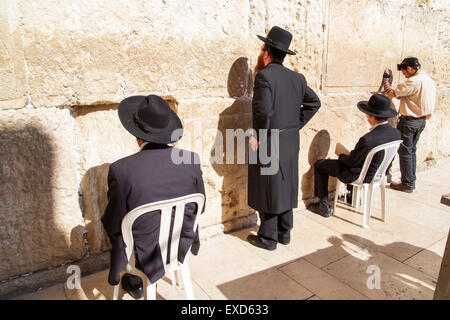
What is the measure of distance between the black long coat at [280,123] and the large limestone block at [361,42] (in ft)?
3.75

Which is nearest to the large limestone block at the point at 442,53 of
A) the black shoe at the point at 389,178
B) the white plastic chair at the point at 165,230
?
the black shoe at the point at 389,178

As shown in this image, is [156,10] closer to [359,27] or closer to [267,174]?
[267,174]

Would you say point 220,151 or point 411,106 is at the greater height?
point 411,106

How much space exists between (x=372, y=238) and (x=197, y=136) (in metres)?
2.01

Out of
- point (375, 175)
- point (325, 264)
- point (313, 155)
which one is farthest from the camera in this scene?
point (313, 155)

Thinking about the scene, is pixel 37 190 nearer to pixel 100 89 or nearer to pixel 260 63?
pixel 100 89

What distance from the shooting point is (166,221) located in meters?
1.80

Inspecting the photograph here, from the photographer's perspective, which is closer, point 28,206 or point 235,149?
point 28,206

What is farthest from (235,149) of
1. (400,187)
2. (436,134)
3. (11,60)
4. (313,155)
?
(436,134)

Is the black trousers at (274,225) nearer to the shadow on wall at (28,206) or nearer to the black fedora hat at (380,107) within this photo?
the black fedora hat at (380,107)

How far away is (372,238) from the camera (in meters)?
3.30

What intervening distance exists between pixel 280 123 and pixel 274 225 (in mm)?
932

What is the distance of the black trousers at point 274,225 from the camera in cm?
303
